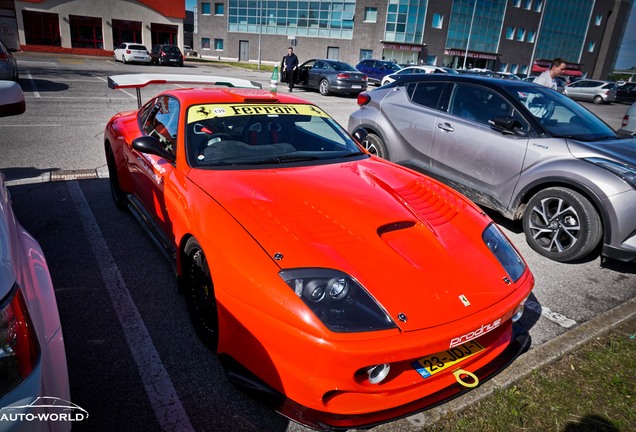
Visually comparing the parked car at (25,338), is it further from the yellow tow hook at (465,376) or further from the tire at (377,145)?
the tire at (377,145)

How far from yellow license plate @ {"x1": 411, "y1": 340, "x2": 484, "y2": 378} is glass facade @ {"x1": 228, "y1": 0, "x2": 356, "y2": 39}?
48.4 meters

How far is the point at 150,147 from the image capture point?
304 centimetres

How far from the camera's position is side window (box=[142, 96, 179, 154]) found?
10.8 feet

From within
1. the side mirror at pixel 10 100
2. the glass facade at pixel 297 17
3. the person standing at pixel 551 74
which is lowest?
the side mirror at pixel 10 100

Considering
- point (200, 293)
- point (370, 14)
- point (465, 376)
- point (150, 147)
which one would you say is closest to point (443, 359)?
point (465, 376)

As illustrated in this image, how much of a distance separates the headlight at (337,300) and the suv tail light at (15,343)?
3.23ft

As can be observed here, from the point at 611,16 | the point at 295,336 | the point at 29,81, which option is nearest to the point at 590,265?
the point at 295,336

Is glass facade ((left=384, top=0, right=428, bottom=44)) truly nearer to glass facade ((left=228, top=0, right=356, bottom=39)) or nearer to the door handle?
glass facade ((left=228, top=0, right=356, bottom=39))

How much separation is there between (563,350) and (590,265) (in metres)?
1.92

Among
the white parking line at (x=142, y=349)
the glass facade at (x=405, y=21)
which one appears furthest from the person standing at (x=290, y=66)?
the glass facade at (x=405, y=21)

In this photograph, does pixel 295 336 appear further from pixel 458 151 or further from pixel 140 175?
pixel 458 151

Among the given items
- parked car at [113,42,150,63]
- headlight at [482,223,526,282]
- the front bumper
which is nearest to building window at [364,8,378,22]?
parked car at [113,42,150,63]

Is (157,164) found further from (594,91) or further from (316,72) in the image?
(594,91)

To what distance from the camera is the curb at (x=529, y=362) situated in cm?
221
